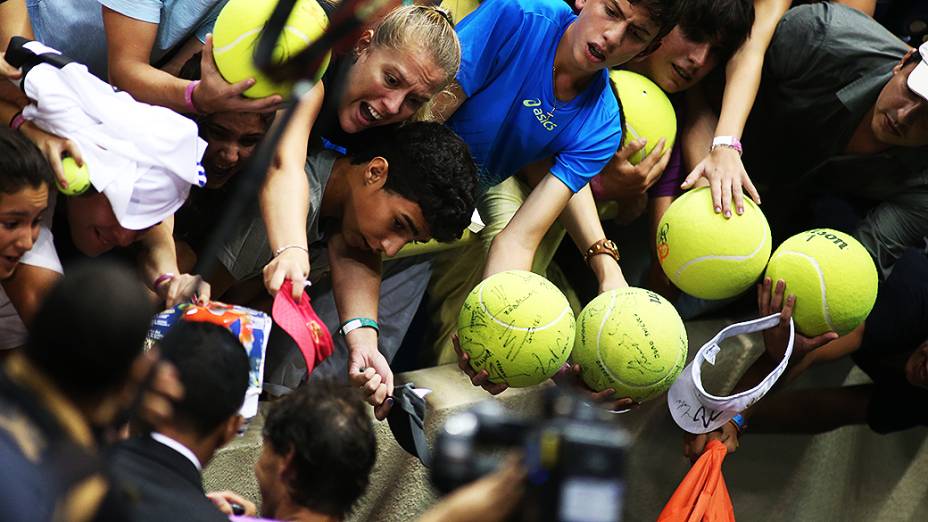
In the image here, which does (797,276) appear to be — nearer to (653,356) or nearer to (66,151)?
(653,356)

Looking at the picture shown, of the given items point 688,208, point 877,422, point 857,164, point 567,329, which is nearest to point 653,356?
point 567,329

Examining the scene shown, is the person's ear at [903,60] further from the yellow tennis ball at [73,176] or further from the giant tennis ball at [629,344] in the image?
the yellow tennis ball at [73,176]

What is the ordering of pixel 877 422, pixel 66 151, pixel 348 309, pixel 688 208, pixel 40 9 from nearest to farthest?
pixel 66 151 → pixel 40 9 → pixel 348 309 → pixel 688 208 → pixel 877 422

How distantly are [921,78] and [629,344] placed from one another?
4.47 feet

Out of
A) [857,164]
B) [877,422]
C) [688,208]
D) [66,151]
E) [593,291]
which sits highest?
[66,151]

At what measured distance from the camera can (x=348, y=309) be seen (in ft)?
10.8

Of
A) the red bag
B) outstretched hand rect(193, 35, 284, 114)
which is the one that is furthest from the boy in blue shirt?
A: outstretched hand rect(193, 35, 284, 114)

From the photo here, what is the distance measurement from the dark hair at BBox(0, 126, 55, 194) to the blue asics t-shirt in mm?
1243

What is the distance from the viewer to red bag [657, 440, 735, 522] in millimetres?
3512

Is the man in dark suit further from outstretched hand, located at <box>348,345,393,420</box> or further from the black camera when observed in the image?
outstretched hand, located at <box>348,345,393,420</box>

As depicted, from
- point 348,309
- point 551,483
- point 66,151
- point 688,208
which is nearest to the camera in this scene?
point 551,483

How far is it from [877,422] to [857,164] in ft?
3.17

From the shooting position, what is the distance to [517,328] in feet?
10.0

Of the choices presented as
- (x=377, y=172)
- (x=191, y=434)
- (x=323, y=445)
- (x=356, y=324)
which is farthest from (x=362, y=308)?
(x=191, y=434)
